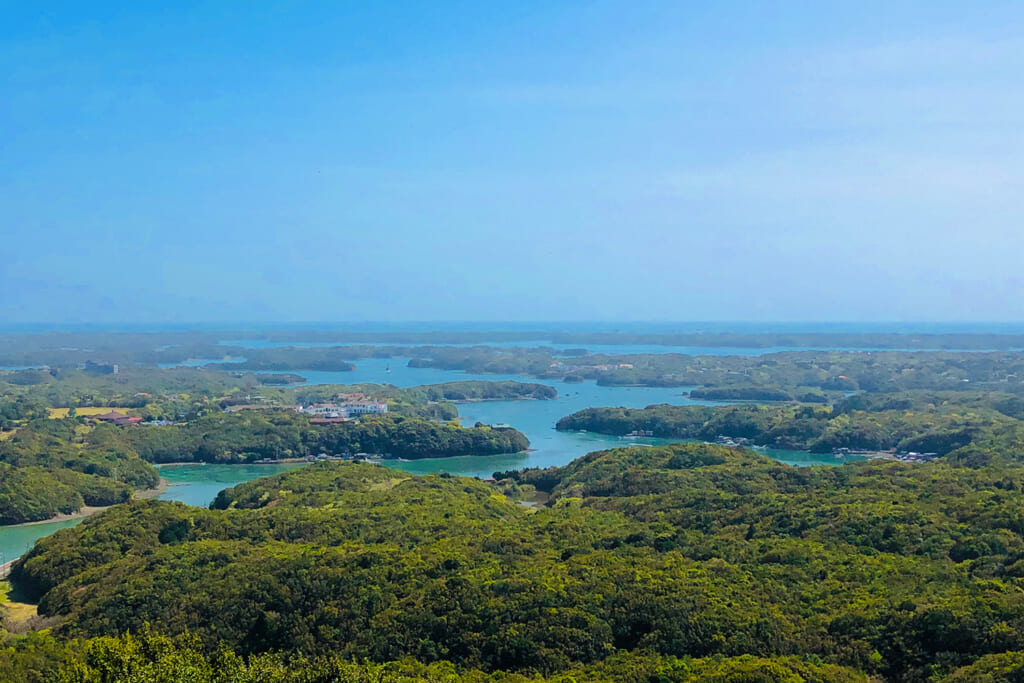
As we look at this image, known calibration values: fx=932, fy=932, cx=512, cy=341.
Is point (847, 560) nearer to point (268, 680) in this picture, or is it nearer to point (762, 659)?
point (762, 659)

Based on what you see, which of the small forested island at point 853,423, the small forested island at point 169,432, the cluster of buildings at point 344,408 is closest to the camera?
the small forested island at point 169,432

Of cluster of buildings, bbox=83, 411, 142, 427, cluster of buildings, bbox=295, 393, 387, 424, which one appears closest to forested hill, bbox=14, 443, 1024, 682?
cluster of buildings, bbox=295, 393, 387, 424

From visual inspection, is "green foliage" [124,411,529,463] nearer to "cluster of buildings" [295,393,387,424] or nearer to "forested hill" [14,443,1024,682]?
"cluster of buildings" [295,393,387,424]

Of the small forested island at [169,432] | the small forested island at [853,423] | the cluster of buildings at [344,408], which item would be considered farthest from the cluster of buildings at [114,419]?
the small forested island at [853,423]

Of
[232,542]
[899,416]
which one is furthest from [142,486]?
[899,416]

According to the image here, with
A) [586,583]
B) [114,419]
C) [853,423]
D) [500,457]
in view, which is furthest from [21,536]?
[853,423]

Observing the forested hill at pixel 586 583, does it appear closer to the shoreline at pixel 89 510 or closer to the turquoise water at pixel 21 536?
the turquoise water at pixel 21 536

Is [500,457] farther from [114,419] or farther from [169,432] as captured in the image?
[114,419]
